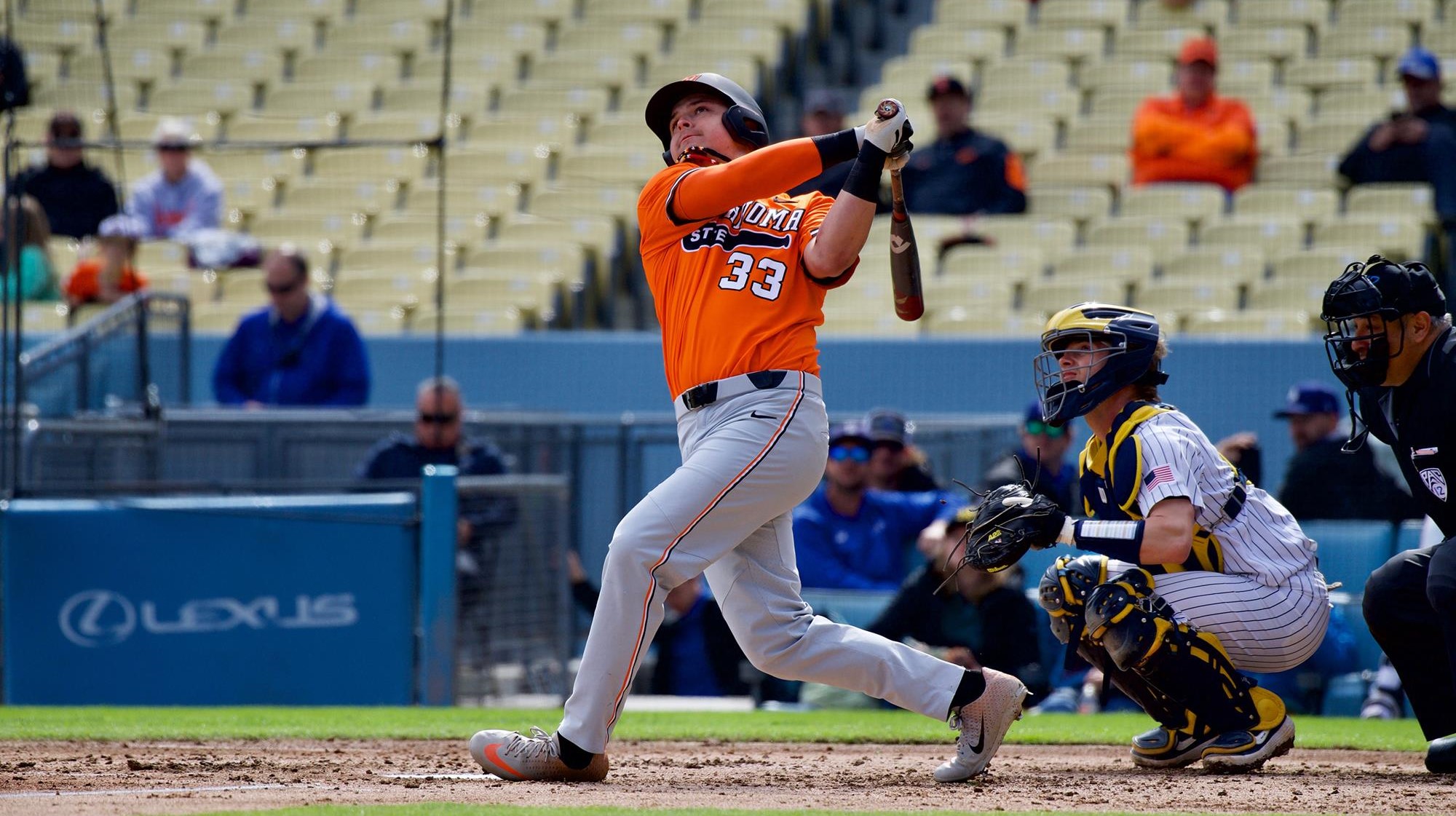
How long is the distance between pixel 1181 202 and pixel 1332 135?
4.23 feet

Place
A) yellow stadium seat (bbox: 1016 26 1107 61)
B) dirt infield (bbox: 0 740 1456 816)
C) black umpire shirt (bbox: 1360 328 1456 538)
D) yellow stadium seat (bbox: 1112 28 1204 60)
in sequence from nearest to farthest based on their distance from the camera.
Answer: dirt infield (bbox: 0 740 1456 816) → black umpire shirt (bbox: 1360 328 1456 538) → yellow stadium seat (bbox: 1112 28 1204 60) → yellow stadium seat (bbox: 1016 26 1107 61)

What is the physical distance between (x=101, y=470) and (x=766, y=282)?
5527mm

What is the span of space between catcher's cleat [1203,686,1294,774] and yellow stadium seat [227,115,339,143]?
9920 millimetres

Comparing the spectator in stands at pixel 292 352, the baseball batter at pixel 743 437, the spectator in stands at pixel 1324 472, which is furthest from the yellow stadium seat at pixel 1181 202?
the baseball batter at pixel 743 437

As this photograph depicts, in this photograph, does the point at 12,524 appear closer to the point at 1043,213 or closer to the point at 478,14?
the point at 1043,213

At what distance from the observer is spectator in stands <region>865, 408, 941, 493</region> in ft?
28.7

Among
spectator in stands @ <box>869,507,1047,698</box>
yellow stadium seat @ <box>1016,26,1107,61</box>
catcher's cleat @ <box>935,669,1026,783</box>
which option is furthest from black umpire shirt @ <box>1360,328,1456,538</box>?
yellow stadium seat @ <box>1016,26,1107,61</box>

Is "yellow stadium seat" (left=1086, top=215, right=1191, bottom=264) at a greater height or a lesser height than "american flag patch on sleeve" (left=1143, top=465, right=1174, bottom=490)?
greater

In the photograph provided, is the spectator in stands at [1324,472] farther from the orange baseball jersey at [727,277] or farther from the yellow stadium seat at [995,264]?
the orange baseball jersey at [727,277]

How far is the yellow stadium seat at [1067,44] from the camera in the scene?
43.4 feet

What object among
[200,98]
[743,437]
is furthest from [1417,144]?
[200,98]

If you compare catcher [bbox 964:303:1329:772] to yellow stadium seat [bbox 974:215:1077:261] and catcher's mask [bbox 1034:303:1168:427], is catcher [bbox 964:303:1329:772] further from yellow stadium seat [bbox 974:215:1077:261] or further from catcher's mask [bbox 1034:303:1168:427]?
yellow stadium seat [bbox 974:215:1077:261]

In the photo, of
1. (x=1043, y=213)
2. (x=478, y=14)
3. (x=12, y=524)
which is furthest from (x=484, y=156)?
(x=12, y=524)

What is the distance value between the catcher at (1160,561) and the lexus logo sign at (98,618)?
178 inches
